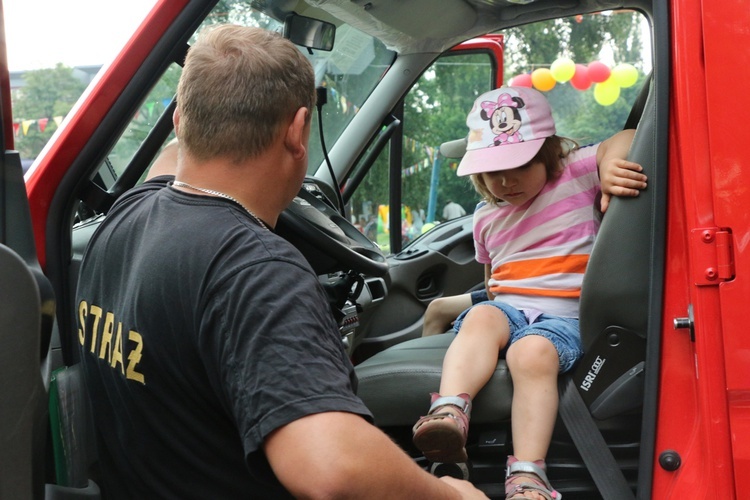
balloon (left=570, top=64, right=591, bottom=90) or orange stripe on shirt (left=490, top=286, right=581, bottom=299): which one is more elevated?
balloon (left=570, top=64, right=591, bottom=90)

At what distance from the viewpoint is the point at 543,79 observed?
594 centimetres

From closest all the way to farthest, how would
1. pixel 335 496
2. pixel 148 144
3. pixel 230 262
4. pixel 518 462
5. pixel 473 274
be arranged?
pixel 335 496
pixel 230 262
pixel 518 462
pixel 148 144
pixel 473 274

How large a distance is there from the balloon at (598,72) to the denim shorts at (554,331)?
397 centimetres

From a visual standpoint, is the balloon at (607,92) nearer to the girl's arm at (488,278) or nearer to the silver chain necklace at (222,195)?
the girl's arm at (488,278)

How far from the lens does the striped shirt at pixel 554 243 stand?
88.4 inches

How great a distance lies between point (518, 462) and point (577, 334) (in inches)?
14.7

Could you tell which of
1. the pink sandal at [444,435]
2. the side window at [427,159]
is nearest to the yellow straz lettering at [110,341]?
the pink sandal at [444,435]

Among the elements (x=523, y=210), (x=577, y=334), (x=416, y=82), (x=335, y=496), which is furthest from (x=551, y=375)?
(x=416, y=82)

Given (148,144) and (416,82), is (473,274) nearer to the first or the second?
(416,82)

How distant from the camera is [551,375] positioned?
196cm

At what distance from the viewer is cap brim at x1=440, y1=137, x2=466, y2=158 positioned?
2.90 meters

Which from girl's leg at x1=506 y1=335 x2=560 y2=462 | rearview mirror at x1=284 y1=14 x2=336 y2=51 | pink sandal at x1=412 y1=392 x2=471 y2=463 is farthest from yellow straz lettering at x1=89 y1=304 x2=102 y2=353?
rearview mirror at x1=284 y1=14 x2=336 y2=51

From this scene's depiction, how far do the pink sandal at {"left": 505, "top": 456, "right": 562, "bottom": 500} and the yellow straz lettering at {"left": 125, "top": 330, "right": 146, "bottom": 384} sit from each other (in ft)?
2.93

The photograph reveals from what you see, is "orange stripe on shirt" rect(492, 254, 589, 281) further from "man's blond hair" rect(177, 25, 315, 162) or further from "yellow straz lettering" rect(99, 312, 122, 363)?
"yellow straz lettering" rect(99, 312, 122, 363)
